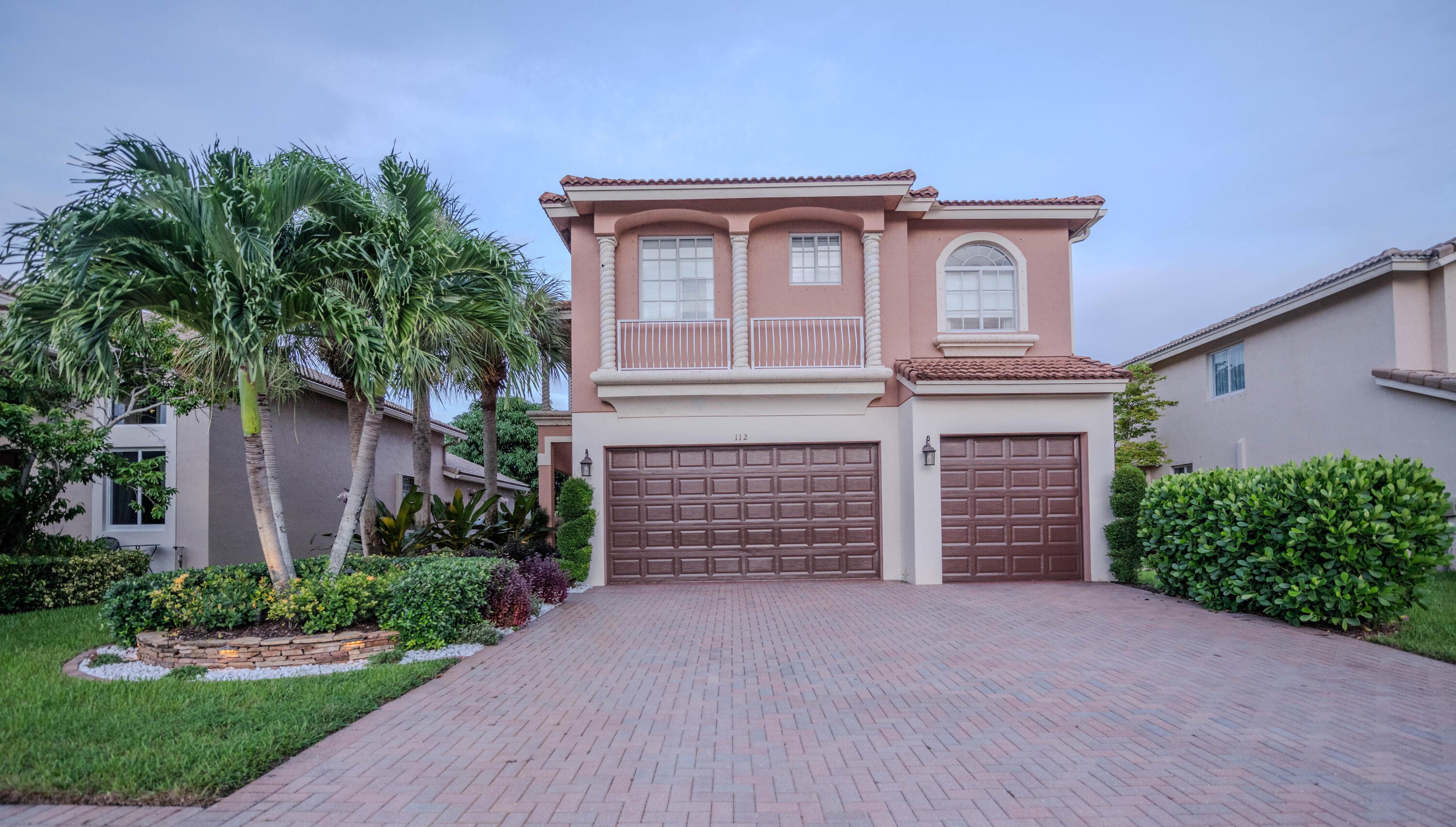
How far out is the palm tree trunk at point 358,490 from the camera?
797cm

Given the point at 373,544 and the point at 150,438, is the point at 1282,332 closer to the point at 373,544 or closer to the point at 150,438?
the point at 373,544

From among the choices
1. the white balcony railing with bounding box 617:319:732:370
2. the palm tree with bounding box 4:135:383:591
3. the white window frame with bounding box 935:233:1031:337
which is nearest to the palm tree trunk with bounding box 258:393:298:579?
the palm tree with bounding box 4:135:383:591

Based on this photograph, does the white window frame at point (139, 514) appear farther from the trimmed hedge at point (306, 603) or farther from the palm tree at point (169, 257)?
the palm tree at point (169, 257)

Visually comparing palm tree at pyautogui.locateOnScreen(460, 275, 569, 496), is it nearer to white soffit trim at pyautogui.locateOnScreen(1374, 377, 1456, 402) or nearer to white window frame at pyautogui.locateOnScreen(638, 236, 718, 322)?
white window frame at pyautogui.locateOnScreen(638, 236, 718, 322)

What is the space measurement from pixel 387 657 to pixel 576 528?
5730 mm

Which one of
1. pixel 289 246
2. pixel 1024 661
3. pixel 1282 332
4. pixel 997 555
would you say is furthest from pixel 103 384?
pixel 1282 332

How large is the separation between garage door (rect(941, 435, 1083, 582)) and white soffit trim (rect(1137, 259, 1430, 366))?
662cm

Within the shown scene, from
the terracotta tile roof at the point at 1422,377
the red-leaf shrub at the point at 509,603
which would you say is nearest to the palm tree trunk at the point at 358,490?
the red-leaf shrub at the point at 509,603

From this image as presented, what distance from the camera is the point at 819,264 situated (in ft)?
45.3

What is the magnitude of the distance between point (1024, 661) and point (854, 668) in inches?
62.7

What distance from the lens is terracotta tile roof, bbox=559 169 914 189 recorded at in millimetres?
12773

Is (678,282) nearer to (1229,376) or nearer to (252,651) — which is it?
(252,651)

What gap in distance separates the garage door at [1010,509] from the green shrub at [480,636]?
7662mm

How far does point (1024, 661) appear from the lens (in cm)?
680
